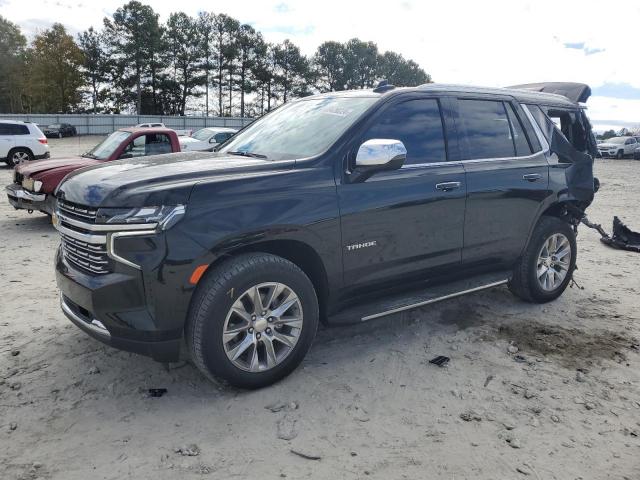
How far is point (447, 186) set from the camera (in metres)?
4.12

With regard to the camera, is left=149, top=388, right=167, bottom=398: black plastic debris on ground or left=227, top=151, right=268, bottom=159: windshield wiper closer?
left=149, top=388, right=167, bottom=398: black plastic debris on ground

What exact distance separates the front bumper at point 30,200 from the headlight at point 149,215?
5.91 metres

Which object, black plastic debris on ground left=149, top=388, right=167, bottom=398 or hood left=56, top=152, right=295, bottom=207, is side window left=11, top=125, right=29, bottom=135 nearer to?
hood left=56, top=152, right=295, bottom=207

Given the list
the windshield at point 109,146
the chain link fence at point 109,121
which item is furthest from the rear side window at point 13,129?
the chain link fence at point 109,121

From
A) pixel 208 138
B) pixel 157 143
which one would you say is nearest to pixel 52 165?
pixel 157 143

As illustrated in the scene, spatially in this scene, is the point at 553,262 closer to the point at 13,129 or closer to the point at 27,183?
the point at 27,183

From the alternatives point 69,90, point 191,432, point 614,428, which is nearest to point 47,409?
point 191,432

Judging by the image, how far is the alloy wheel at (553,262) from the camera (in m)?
5.15

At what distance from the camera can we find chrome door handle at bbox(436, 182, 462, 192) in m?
4.08

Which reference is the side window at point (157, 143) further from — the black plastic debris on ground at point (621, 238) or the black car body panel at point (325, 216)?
the black plastic debris on ground at point (621, 238)

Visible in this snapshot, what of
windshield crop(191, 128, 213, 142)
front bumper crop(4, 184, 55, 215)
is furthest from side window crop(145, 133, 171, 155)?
windshield crop(191, 128, 213, 142)

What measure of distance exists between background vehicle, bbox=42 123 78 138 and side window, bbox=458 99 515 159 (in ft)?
138

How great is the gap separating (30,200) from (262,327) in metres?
6.77

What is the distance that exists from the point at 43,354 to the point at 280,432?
2.01m
